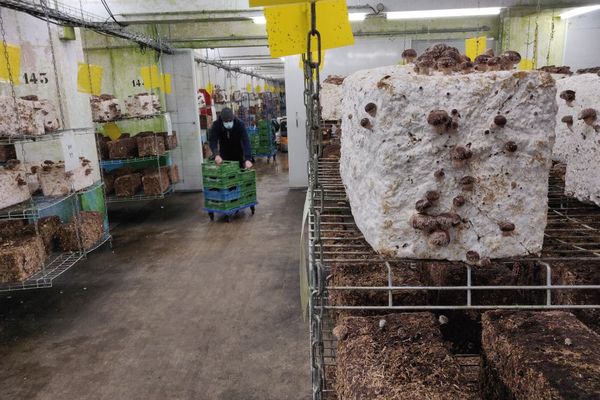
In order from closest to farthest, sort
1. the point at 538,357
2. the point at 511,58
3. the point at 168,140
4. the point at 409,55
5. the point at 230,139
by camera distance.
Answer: the point at 538,357, the point at 511,58, the point at 409,55, the point at 230,139, the point at 168,140

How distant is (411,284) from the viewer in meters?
1.35

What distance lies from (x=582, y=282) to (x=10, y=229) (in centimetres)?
468

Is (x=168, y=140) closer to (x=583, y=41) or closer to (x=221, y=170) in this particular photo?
(x=221, y=170)

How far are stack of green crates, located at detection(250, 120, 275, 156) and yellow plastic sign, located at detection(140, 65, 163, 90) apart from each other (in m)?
4.91

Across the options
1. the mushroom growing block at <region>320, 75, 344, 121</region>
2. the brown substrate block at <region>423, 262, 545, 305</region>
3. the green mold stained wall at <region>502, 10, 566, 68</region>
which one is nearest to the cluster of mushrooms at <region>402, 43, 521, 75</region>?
the brown substrate block at <region>423, 262, 545, 305</region>

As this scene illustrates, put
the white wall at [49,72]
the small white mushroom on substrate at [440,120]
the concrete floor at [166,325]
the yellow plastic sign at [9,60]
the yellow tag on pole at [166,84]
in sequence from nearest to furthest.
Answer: the small white mushroom on substrate at [440,120] < the concrete floor at [166,325] < the yellow plastic sign at [9,60] < the white wall at [49,72] < the yellow tag on pole at [166,84]

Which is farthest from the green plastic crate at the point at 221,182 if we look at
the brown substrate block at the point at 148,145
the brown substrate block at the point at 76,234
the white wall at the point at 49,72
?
the brown substrate block at the point at 76,234

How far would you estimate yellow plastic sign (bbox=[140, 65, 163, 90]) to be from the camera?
7.16 meters

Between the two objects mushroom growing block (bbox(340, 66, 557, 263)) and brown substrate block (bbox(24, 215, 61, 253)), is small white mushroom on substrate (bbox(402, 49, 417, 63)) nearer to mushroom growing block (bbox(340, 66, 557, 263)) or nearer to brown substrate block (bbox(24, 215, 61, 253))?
mushroom growing block (bbox(340, 66, 557, 263))

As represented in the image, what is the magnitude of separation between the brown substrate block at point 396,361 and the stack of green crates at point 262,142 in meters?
11.6

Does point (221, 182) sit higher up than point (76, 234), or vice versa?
point (221, 182)

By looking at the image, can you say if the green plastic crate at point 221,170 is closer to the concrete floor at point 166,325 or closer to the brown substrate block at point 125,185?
the concrete floor at point 166,325

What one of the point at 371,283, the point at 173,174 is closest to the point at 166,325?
the point at 371,283

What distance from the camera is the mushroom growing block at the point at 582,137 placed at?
155cm
